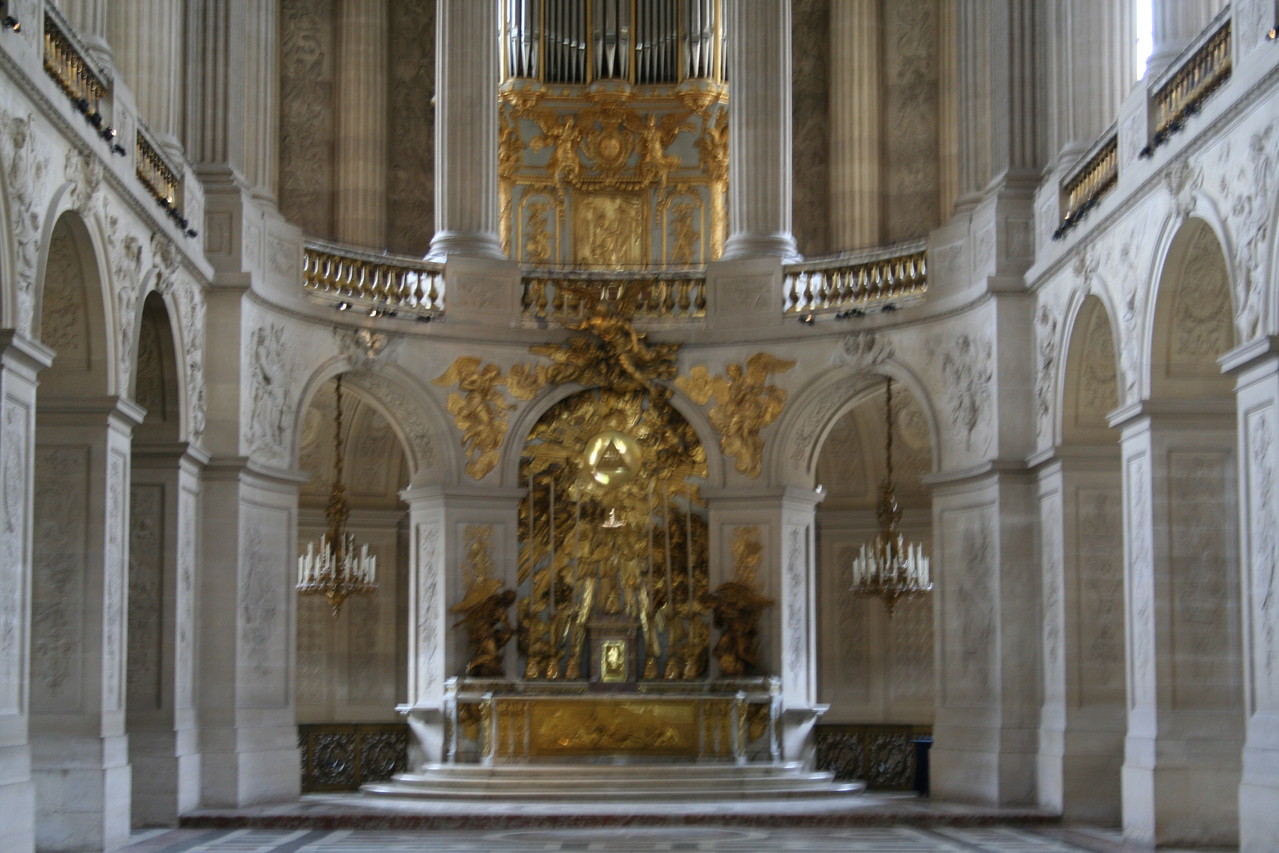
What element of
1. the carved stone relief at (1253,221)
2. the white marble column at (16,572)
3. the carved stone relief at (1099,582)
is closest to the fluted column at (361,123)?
the carved stone relief at (1099,582)

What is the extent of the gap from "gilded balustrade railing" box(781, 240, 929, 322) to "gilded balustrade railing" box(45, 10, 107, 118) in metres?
9.78

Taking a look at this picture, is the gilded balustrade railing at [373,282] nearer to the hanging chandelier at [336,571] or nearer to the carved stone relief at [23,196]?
the hanging chandelier at [336,571]

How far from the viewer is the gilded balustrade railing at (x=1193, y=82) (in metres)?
14.8

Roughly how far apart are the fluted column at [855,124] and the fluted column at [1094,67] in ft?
21.7

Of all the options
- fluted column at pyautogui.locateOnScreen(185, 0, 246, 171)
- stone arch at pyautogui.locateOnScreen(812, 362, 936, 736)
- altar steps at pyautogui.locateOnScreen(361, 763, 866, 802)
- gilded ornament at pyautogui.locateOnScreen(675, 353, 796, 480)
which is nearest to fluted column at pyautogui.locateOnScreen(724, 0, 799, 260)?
gilded ornament at pyautogui.locateOnScreen(675, 353, 796, 480)

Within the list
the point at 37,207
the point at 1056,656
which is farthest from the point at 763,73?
the point at 37,207

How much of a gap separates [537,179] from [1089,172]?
10.3 metres

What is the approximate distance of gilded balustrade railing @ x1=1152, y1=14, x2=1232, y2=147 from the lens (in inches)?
584

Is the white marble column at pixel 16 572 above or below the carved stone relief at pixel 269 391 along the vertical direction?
below

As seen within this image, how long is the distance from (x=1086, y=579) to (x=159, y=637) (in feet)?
29.6

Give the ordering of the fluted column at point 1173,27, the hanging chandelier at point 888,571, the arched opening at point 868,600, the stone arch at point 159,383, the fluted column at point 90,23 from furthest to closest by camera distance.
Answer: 1. the arched opening at point 868,600
2. the hanging chandelier at point 888,571
3. the stone arch at point 159,383
4. the fluted column at point 1173,27
5. the fluted column at point 90,23

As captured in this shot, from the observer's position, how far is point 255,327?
21.3m

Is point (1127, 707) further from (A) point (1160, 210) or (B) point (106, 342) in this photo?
(B) point (106, 342)

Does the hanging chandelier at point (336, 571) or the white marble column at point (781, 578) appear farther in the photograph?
the white marble column at point (781, 578)
